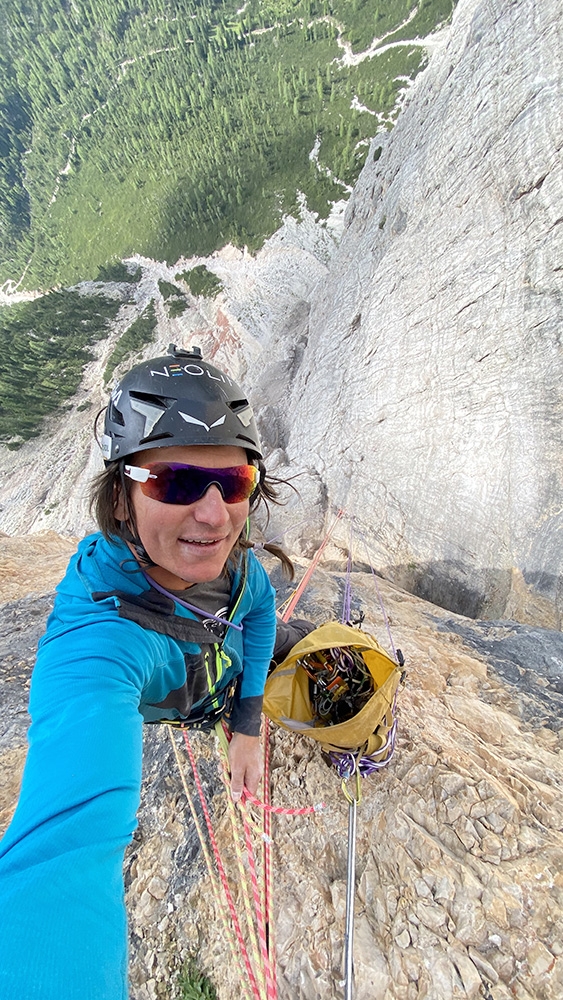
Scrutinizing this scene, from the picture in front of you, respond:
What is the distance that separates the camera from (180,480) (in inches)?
71.2

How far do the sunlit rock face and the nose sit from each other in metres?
7.05

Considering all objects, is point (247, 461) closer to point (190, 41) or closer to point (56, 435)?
point (56, 435)

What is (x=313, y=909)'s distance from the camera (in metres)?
2.21

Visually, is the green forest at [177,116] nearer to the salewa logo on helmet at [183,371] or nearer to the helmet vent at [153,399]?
the salewa logo on helmet at [183,371]

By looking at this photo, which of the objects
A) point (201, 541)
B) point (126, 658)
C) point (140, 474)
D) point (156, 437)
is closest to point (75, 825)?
point (126, 658)

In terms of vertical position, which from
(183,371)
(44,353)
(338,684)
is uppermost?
(44,353)

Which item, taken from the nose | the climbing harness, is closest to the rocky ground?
the climbing harness

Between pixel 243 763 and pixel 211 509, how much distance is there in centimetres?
184

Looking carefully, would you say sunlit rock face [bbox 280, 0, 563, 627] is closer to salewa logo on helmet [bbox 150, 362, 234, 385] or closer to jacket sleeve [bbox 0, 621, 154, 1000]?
salewa logo on helmet [bbox 150, 362, 234, 385]

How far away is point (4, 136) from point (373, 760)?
99.1 meters

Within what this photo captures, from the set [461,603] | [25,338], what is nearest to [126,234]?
[25,338]

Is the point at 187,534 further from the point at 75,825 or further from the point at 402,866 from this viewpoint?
the point at 402,866

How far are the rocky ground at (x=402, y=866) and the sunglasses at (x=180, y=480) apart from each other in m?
2.24

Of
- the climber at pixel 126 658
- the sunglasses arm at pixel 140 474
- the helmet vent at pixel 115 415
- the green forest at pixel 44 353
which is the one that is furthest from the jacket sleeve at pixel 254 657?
the green forest at pixel 44 353
